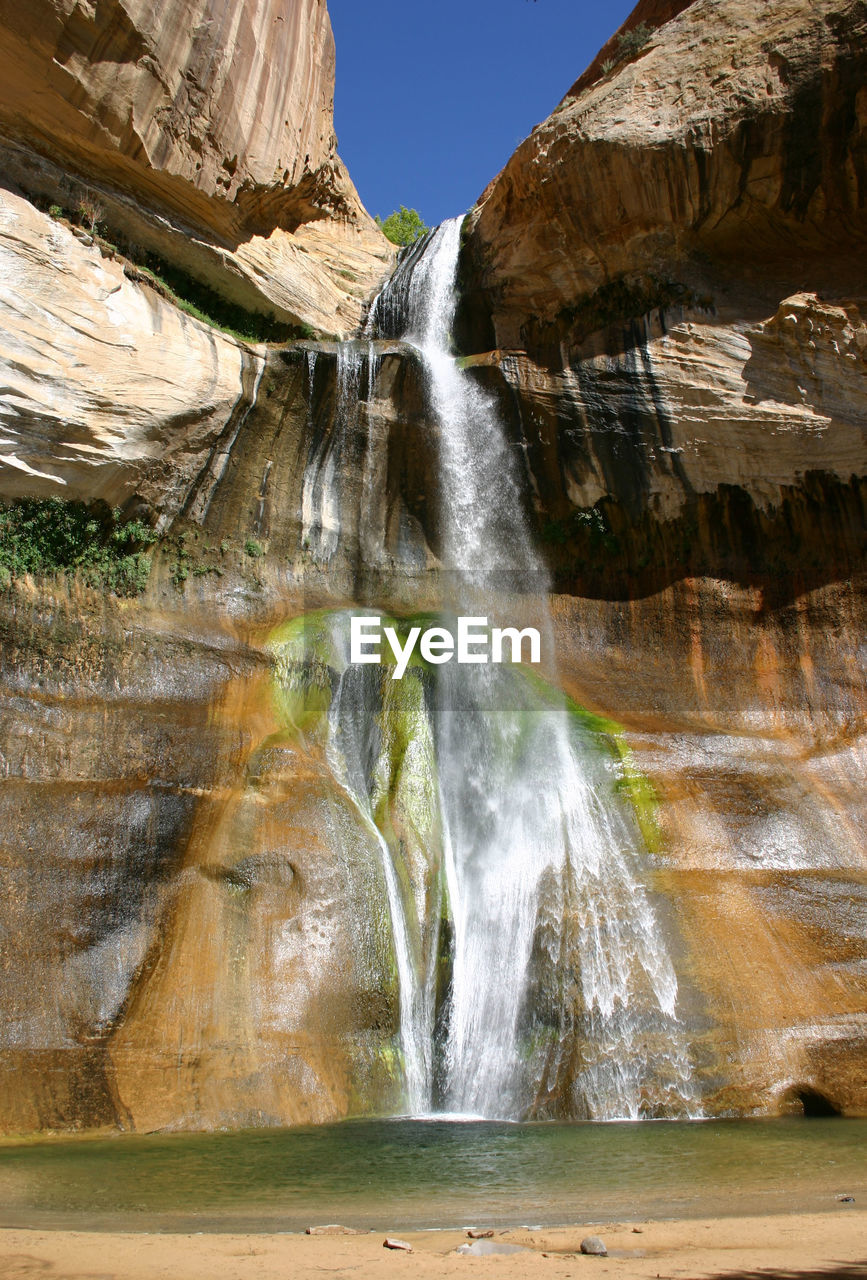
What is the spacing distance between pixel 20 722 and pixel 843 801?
11003 mm

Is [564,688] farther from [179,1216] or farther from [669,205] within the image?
[179,1216]

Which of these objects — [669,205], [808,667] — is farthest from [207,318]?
[808,667]

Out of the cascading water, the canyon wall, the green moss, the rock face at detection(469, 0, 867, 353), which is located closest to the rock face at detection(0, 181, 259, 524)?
the canyon wall

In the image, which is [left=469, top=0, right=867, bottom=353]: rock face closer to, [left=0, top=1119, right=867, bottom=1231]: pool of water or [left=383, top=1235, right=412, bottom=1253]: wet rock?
[left=0, top=1119, right=867, bottom=1231]: pool of water

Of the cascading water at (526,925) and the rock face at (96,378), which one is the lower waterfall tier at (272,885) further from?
the rock face at (96,378)

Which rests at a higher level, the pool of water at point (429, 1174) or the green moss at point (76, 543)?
the green moss at point (76, 543)

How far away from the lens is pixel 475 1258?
4.40 meters

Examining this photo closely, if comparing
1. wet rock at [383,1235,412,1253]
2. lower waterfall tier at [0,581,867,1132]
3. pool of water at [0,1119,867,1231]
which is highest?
lower waterfall tier at [0,581,867,1132]

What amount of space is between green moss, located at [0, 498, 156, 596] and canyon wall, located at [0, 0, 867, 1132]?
279 mm

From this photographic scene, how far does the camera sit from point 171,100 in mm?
14820

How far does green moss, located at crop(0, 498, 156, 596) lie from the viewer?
13.7 metres

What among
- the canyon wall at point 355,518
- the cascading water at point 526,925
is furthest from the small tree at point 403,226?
the cascading water at point 526,925

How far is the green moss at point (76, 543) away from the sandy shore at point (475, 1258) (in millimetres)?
10408

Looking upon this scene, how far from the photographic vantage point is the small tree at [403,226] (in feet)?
113
